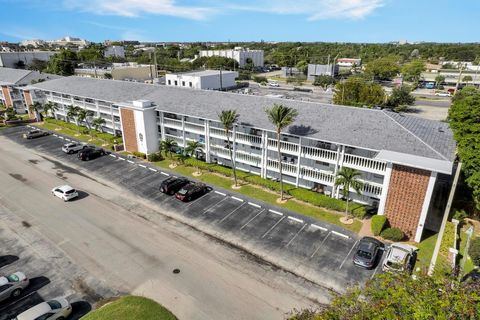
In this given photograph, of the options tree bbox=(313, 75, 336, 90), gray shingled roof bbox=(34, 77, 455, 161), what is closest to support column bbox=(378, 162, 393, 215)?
gray shingled roof bbox=(34, 77, 455, 161)

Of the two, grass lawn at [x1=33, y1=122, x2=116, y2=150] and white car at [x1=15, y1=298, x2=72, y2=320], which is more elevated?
grass lawn at [x1=33, y1=122, x2=116, y2=150]

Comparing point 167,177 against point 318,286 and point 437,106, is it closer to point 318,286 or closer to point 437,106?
point 318,286

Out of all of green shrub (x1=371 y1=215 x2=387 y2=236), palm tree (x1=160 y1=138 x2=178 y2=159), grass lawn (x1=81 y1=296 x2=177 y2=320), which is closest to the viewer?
grass lawn (x1=81 y1=296 x2=177 y2=320)

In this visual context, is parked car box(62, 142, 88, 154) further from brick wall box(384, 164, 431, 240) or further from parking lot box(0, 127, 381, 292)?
brick wall box(384, 164, 431, 240)

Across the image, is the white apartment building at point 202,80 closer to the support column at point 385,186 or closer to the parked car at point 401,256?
the support column at point 385,186

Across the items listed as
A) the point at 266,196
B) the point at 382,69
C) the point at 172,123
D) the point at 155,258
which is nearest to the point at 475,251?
the point at 266,196

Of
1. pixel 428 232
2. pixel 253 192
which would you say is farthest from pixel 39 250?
pixel 428 232

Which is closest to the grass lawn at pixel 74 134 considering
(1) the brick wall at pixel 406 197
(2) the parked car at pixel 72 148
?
(2) the parked car at pixel 72 148
